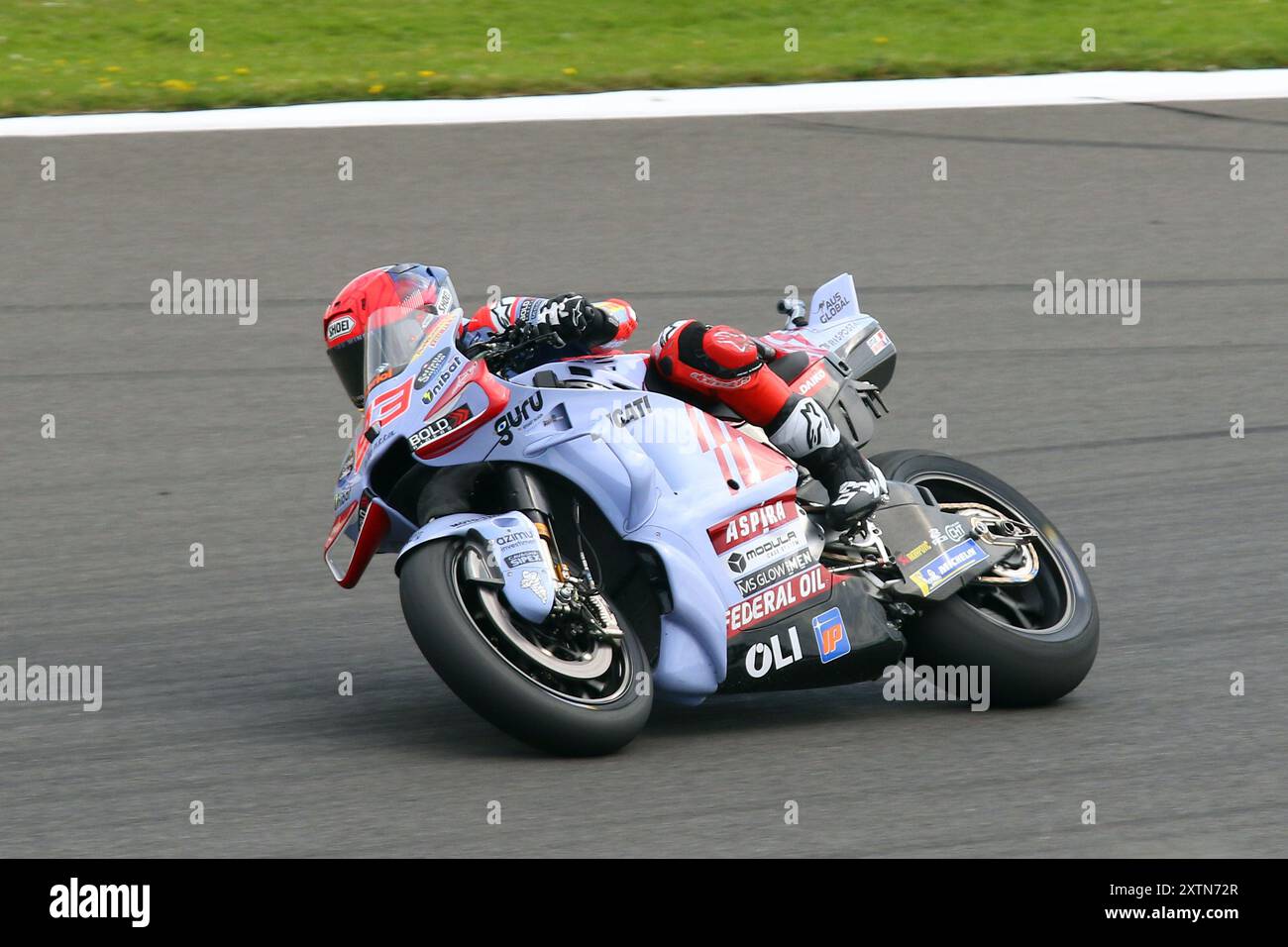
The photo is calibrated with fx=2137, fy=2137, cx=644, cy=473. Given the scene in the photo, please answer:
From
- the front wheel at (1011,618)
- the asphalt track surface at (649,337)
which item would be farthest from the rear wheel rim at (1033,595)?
the asphalt track surface at (649,337)

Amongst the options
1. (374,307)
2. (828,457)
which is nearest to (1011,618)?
(828,457)

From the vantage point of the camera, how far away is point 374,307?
580 centimetres

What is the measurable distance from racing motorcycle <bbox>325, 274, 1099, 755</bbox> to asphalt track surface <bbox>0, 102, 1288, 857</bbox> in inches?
8.0

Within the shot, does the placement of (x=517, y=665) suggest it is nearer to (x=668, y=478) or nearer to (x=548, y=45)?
(x=668, y=478)

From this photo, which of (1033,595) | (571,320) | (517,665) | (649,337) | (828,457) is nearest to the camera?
(517,665)

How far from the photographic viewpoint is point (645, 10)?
15805 mm

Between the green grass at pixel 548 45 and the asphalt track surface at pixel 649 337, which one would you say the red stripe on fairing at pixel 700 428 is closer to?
the asphalt track surface at pixel 649 337

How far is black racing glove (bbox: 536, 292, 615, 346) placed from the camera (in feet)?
18.9

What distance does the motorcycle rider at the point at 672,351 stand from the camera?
5805 mm

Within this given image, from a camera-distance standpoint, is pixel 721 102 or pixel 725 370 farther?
pixel 721 102

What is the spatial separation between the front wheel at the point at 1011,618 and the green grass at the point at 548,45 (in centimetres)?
778

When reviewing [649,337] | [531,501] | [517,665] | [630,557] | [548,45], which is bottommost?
[517,665]

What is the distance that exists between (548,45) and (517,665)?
10.2 m

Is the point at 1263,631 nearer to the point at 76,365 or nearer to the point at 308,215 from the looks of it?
the point at 76,365
